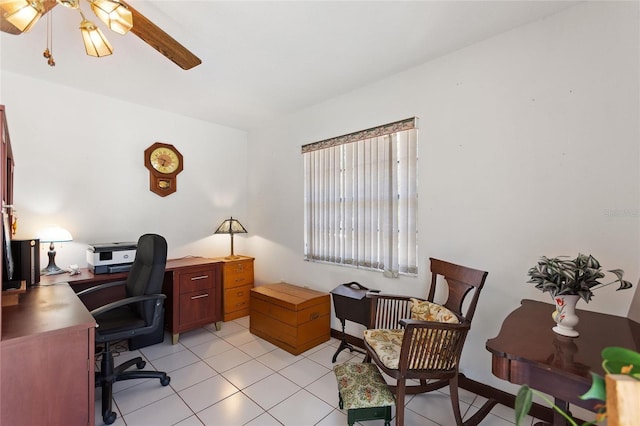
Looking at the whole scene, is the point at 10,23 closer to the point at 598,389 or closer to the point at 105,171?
the point at 105,171

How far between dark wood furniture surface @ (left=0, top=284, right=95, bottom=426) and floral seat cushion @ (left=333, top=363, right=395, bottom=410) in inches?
53.8

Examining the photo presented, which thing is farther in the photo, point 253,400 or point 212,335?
point 212,335

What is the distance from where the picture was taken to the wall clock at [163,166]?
326 centimetres

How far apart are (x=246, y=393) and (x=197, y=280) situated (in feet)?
4.45

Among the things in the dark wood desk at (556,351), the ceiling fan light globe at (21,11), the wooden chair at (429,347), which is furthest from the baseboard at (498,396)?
the ceiling fan light globe at (21,11)

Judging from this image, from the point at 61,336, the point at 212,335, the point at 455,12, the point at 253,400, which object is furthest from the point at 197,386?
the point at 455,12

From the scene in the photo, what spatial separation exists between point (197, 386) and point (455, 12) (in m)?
3.19

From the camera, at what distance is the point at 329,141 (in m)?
3.01

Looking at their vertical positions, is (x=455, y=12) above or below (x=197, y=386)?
above

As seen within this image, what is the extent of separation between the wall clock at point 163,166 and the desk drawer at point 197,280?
1.10 meters

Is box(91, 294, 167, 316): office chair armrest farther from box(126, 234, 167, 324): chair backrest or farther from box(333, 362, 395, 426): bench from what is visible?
box(333, 362, 395, 426): bench

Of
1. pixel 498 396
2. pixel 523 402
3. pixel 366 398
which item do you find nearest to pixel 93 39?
pixel 523 402

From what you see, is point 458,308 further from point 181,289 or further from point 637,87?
point 181,289

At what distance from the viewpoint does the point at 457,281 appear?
1.94 metres
